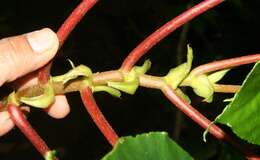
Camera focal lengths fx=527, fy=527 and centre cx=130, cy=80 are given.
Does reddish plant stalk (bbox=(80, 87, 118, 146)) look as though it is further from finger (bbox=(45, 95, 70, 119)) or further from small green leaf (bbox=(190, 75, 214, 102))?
finger (bbox=(45, 95, 70, 119))

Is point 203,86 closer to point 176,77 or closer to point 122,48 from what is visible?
point 176,77

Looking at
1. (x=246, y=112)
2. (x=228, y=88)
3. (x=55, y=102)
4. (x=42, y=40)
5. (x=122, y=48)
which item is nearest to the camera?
(x=246, y=112)

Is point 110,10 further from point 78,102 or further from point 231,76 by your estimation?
point 231,76

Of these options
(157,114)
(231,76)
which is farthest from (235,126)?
(157,114)

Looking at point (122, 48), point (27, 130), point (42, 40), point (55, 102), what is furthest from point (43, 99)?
point (122, 48)

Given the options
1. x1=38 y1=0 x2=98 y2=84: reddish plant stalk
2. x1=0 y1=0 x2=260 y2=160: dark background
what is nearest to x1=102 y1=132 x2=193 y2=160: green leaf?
x1=38 y1=0 x2=98 y2=84: reddish plant stalk
